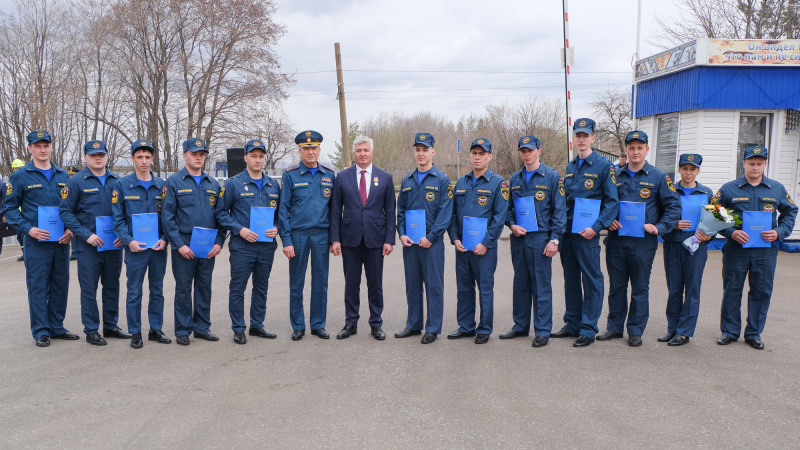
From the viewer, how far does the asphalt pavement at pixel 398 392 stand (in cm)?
370

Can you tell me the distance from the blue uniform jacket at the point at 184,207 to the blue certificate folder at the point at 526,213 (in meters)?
3.06

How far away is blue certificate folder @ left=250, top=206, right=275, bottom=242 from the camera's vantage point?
233 inches

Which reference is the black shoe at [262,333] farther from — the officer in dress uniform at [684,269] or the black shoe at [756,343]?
the black shoe at [756,343]

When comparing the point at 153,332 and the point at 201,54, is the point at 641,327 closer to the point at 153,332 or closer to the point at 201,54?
the point at 153,332

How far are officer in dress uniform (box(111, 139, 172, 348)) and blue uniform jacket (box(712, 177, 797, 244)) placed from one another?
5514mm

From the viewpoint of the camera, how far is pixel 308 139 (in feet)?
20.1

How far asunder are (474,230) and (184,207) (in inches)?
112

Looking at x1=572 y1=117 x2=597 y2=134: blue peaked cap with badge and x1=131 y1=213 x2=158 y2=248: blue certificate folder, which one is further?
x1=572 y1=117 x2=597 y2=134: blue peaked cap with badge

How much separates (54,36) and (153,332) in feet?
78.8

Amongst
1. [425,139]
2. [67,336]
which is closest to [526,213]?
[425,139]

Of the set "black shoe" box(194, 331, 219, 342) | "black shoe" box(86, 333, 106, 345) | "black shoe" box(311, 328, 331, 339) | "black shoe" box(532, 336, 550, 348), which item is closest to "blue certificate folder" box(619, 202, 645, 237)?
"black shoe" box(532, 336, 550, 348)

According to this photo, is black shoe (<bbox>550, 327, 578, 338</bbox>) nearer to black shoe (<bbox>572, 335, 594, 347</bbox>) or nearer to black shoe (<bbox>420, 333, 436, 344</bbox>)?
black shoe (<bbox>572, 335, 594, 347</bbox>)

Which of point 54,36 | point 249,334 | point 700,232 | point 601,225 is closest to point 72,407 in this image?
point 249,334

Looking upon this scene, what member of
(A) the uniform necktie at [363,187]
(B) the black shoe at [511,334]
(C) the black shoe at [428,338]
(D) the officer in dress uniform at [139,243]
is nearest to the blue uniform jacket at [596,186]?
(B) the black shoe at [511,334]
